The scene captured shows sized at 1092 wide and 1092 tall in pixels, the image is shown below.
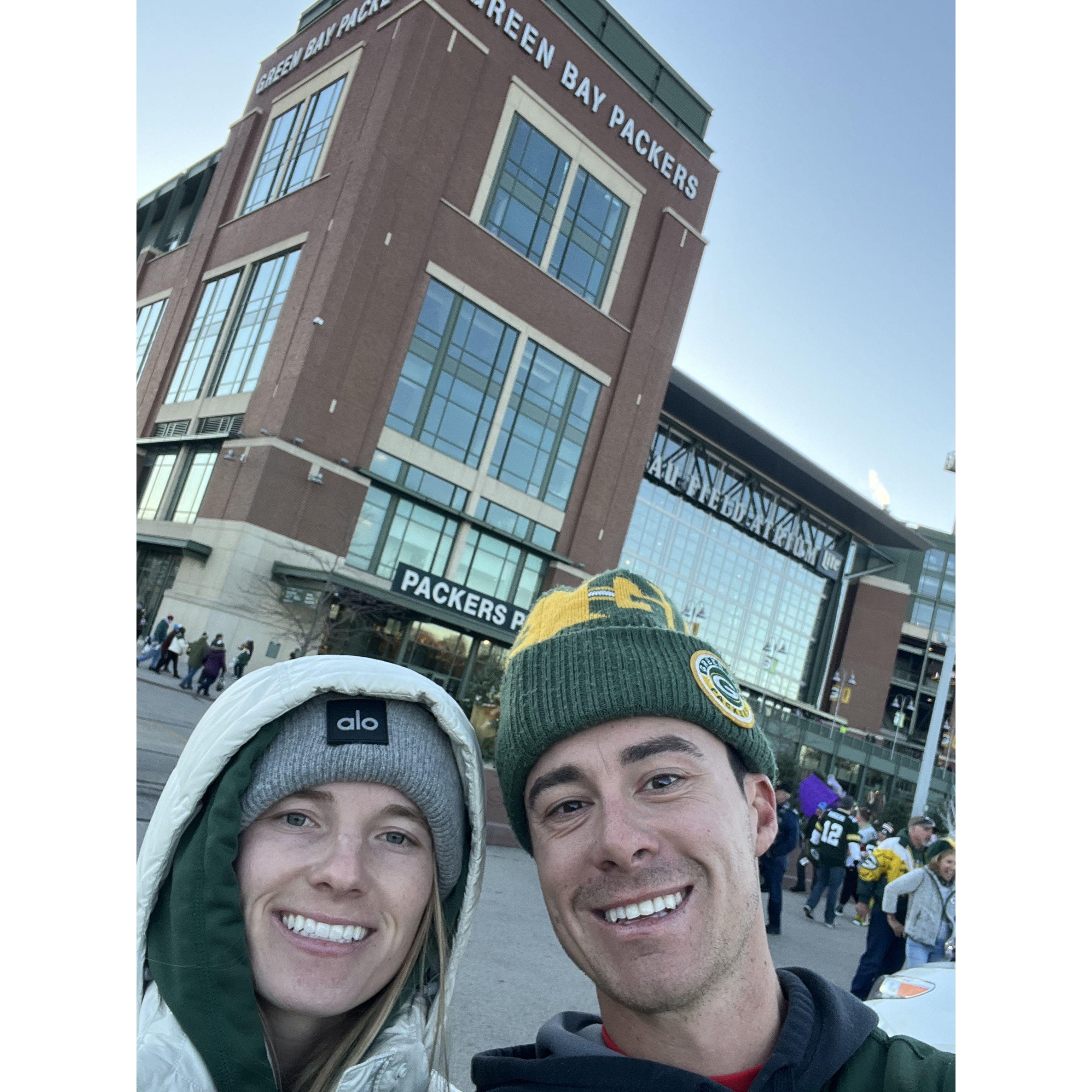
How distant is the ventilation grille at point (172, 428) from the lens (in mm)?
31562

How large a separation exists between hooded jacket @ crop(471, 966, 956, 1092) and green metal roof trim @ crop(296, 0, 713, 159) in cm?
3945

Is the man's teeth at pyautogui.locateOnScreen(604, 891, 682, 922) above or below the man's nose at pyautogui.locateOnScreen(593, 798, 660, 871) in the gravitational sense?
below

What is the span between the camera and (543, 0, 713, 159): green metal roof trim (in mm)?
35250

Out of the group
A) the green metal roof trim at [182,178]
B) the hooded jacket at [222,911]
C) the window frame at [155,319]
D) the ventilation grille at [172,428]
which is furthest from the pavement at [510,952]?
the green metal roof trim at [182,178]

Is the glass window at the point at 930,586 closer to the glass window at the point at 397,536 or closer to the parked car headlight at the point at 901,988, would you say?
the glass window at the point at 397,536

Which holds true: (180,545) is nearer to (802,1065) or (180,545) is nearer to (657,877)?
(657,877)

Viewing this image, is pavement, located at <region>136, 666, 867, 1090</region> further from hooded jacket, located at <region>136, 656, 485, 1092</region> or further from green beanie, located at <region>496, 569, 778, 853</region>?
green beanie, located at <region>496, 569, 778, 853</region>

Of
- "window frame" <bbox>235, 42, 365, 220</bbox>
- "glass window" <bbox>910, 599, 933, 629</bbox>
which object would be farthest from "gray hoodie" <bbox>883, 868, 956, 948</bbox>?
"glass window" <bbox>910, 599, 933, 629</bbox>

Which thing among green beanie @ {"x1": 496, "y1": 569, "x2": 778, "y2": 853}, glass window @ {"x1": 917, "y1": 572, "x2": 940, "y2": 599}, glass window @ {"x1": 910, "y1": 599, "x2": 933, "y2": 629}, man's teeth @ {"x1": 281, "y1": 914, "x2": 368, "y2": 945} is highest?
glass window @ {"x1": 917, "y1": 572, "x2": 940, "y2": 599}

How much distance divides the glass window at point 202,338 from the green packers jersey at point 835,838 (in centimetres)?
2835

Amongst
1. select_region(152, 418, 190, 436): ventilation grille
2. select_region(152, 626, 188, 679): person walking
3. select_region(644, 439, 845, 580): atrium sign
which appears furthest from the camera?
select_region(644, 439, 845, 580): atrium sign
